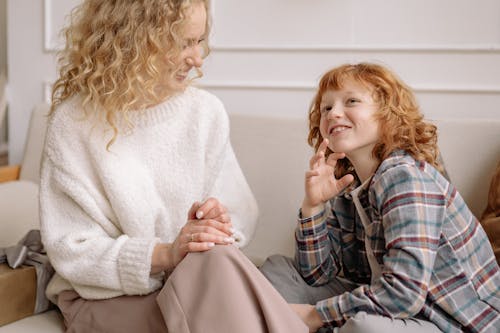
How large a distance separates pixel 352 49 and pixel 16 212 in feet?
3.95

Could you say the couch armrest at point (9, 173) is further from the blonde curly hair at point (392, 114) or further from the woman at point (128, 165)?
the blonde curly hair at point (392, 114)

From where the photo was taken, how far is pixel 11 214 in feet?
6.46

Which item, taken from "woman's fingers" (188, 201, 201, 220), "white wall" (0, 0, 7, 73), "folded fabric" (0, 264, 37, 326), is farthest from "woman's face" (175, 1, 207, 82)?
"white wall" (0, 0, 7, 73)

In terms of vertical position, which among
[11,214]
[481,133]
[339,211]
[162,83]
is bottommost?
[11,214]

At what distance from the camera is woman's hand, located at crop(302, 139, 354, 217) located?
5.13 ft

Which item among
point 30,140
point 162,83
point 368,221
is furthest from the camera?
point 30,140

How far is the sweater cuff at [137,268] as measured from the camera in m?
1.43

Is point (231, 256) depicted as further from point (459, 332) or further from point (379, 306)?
point (459, 332)

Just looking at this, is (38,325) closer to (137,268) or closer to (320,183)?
(137,268)

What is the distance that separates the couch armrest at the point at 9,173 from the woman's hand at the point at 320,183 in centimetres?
129

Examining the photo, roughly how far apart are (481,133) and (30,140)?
1.56 metres

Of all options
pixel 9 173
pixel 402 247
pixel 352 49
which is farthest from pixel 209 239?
pixel 9 173

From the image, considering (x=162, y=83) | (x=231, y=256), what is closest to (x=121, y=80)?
(x=162, y=83)

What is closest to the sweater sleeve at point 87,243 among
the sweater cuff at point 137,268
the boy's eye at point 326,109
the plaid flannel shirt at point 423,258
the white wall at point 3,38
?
the sweater cuff at point 137,268
